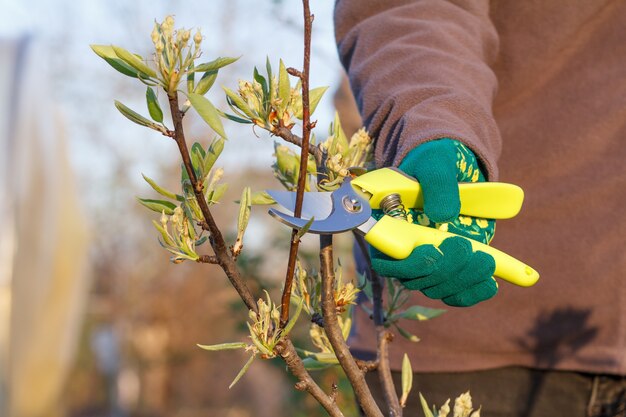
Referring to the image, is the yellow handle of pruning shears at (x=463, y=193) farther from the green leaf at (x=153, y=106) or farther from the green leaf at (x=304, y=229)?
the green leaf at (x=153, y=106)

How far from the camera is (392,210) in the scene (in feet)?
3.18

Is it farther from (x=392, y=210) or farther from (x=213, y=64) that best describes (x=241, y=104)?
(x=392, y=210)

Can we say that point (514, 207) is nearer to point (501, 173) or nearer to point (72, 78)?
point (501, 173)

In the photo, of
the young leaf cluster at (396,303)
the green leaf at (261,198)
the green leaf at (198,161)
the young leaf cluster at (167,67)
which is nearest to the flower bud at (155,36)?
the young leaf cluster at (167,67)

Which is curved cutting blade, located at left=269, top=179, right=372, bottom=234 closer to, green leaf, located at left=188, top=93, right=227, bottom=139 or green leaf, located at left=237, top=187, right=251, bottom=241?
green leaf, located at left=237, top=187, right=251, bottom=241

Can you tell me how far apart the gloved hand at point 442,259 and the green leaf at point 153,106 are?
318 mm

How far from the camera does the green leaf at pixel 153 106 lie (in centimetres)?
81

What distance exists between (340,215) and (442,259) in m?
0.14

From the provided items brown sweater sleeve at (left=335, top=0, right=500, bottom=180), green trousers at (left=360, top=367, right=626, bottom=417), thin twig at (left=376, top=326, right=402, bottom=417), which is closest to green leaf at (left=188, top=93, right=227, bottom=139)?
brown sweater sleeve at (left=335, top=0, right=500, bottom=180)

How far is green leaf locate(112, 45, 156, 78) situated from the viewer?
0.77 metres

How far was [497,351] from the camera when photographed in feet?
4.33

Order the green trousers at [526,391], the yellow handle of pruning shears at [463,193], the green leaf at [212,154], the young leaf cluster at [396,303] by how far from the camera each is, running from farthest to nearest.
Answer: the green trousers at [526,391] < the young leaf cluster at [396,303] < the yellow handle of pruning shears at [463,193] < the green leaf at [212,154]

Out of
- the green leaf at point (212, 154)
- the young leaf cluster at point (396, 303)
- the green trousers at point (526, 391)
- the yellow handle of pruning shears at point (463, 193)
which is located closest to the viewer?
the green leaf at point (212, 154)

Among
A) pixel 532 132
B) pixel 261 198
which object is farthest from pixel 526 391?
pixel 261 198
